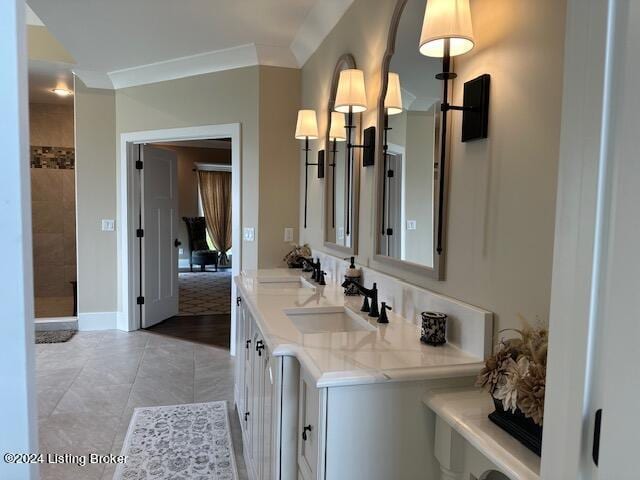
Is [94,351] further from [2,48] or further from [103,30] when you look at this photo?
[2,48]

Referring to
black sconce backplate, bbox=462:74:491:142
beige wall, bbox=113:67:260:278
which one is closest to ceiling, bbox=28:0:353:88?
beige wall, bbox=113:67:260:278

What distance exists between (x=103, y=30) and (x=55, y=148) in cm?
Result: 362

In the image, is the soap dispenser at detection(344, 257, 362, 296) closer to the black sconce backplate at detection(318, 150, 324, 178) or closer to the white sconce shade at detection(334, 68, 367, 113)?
the white sconce shade at detection(334, 68, 367, 113)

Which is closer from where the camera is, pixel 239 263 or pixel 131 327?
pixel 239 263

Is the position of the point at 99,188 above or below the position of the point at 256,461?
above

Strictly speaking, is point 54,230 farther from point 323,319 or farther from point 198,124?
point 323,319

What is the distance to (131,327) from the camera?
4828mm

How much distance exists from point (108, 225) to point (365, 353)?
13.9 ft

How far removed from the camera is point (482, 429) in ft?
3.29

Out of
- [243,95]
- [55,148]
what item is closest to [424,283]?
[243,95]

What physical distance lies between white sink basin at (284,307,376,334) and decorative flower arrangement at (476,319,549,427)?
0.97 m

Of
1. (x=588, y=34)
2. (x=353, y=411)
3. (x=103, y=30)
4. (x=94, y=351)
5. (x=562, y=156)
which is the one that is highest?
(x=103, y=30)

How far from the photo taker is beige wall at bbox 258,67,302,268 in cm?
390

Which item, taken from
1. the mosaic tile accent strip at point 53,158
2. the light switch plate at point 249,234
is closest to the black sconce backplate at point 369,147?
the light switch plate at point 249,234
